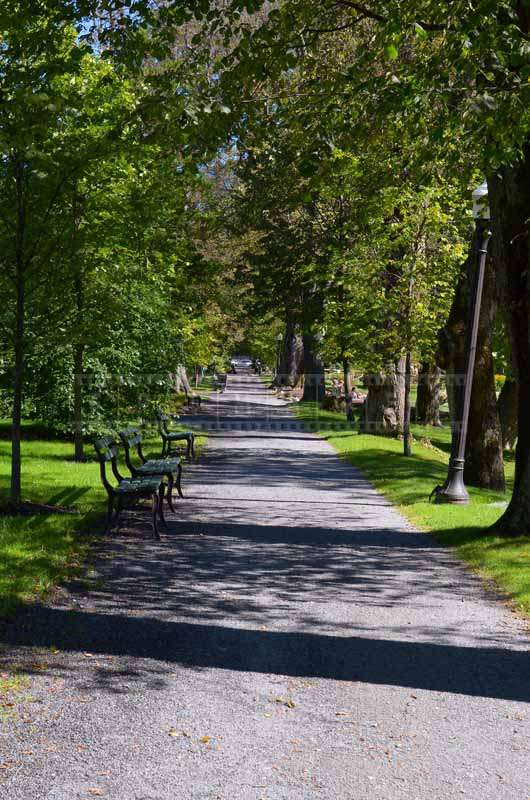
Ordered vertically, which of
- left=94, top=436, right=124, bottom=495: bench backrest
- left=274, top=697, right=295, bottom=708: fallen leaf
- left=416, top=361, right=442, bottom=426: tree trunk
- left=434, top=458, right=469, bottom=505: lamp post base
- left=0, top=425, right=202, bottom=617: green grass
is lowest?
left=274, top=697, right=295, bottom=708: fallen leaf

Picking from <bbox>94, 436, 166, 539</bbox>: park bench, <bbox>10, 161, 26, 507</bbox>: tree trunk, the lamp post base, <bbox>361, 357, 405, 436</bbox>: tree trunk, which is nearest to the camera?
<bbox>94, 436, 166, 539</bbox>: park bench

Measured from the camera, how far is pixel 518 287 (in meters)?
11.4

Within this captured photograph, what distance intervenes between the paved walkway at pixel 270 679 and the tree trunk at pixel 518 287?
3.98ft

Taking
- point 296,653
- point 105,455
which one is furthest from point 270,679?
point 105,455

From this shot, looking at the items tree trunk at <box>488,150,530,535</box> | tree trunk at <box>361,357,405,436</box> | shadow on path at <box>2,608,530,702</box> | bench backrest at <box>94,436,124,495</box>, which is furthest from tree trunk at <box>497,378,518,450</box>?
shadow on path at <box>2,608,530,702</box>

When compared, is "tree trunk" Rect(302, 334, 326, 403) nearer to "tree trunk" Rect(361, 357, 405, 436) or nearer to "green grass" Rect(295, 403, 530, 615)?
"tree trunk" Rect(361, 357, 405, 436)

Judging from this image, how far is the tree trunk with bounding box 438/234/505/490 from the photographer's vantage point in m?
17.0

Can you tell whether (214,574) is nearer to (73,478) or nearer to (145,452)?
(73,478)

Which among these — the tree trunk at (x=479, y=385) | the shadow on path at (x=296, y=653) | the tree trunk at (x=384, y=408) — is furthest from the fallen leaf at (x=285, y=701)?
the tree trunk at (x=384, y=408)

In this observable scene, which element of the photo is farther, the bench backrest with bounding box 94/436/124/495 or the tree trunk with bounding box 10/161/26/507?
the tree trunk with bounding box 10/161/26/507

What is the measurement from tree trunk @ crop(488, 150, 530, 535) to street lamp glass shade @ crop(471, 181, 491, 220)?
1.53 meters

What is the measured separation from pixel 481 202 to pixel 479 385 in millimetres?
4589

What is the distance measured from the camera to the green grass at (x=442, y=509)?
9492 mm

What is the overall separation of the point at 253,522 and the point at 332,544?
64.6 inches
